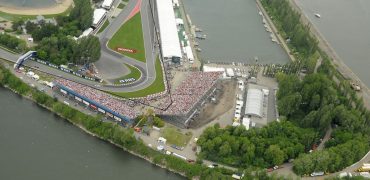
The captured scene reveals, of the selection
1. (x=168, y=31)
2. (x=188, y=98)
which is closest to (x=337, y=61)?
(x=168, y=31)

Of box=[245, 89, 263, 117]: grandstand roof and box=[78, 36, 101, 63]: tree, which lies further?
box=[78, 36, 101, 63]: tree

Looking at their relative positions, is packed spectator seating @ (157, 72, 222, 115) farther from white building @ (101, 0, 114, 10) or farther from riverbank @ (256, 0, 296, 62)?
white building @ (101, 0, 114, 10)

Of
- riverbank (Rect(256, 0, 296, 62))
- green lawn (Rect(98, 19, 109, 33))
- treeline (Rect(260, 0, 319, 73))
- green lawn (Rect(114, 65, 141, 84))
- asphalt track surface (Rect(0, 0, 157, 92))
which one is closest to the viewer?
asphalt track surface (Rect(0, 0, 157, 92))

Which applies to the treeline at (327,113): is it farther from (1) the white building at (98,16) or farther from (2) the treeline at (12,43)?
(2) the treeline at (12,43)

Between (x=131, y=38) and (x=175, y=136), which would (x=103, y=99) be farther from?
(x=131, y=38)

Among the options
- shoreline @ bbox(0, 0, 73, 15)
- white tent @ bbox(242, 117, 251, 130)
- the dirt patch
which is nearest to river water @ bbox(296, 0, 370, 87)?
the dirt patch

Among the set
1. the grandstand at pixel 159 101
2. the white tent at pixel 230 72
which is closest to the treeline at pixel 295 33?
the white tent at pixel 230 72
